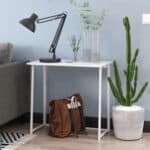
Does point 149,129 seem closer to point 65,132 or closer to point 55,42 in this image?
point 65,132

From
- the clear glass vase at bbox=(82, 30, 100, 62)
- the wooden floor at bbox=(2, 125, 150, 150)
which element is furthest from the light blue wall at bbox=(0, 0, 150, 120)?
the wooden floor at bbox=(2, 125, 150, 150)

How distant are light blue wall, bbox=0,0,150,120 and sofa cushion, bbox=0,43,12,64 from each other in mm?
288

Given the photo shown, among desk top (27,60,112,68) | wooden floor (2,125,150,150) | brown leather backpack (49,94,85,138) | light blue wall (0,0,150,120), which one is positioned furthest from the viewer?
light blue wall (0,0,150,120)

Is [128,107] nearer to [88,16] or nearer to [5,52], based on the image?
[88,16]

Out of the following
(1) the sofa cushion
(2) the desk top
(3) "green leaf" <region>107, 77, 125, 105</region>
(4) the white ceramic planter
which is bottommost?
(4) the white ceramic planter

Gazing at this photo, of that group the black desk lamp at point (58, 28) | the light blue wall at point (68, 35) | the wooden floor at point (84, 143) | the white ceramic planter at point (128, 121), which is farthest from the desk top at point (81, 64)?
the wooden floor at point (84, 143)

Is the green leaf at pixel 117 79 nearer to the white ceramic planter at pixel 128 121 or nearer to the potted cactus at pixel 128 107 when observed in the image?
the potted cactus at pixel 128 107

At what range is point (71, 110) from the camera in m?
3.36

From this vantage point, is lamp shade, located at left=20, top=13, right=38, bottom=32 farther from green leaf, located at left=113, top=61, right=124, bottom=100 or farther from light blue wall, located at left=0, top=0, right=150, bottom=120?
green leaf, located at left=113, top=61, right=124, bottom=100

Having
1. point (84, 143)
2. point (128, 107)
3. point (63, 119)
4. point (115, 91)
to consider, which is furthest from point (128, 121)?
point (63, 119)

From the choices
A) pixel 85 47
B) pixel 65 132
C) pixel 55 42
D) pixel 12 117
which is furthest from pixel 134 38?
pixel 12 117

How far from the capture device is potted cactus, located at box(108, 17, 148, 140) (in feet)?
10.6

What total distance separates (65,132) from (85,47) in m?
0.77

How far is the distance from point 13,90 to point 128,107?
105cm
